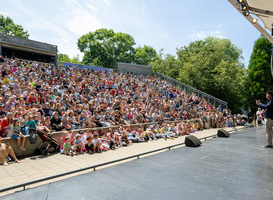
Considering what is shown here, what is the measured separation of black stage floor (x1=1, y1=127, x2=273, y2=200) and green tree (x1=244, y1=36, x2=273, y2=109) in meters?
26.6

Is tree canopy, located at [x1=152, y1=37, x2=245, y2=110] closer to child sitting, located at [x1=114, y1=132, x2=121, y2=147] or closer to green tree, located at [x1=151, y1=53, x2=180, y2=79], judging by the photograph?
green tree, located at [x1=151, y1=53, x2=180, y2=79]

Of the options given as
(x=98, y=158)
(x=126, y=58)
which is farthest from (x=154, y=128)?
(x=126, y=58)

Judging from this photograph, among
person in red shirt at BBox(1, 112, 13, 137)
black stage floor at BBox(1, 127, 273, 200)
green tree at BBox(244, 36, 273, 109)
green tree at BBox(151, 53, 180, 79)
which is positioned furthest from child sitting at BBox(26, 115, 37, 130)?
green tree at BBox(244, 36, 273, 109)

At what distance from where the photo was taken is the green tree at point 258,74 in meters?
27.1

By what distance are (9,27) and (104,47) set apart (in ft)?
66.8

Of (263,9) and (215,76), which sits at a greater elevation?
(215,76)

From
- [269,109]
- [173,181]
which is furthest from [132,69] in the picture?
[173,181]

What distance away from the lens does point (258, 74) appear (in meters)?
27.6

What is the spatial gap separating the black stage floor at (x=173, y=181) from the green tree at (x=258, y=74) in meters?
26.6

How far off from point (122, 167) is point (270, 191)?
3.06m

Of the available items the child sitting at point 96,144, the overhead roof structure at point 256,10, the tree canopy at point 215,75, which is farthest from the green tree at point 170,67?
the child sitting at point 96,144

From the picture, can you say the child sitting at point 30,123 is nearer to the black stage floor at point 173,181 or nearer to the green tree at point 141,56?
the black stage floor at point 173,181

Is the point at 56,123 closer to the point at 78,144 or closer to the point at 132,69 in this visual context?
the point at 78,144

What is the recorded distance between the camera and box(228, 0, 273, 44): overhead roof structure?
5752 millimetres
